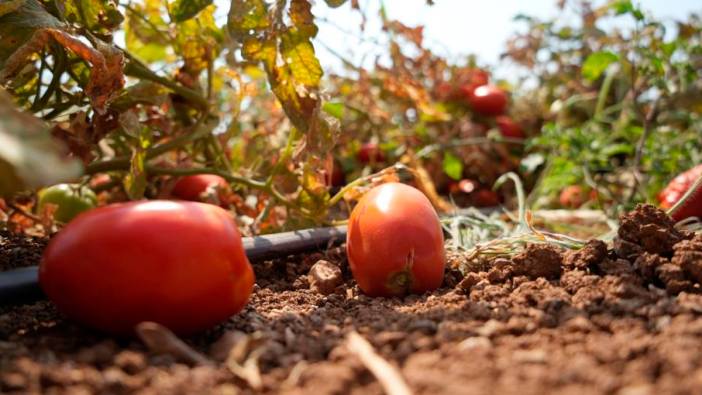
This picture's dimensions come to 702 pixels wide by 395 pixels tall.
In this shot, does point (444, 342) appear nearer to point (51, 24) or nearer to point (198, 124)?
point (51, 24)

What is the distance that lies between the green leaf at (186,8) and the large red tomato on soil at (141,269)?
85 cm

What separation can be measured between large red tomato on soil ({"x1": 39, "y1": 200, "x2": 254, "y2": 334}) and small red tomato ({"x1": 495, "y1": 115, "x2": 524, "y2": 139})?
270cm

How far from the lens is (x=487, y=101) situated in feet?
11.6

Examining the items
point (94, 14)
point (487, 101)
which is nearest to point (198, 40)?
point (94, 14)

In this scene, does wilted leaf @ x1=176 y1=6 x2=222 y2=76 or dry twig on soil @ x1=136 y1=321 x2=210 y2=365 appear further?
wilted leaf @ x1=176 y1=6 x2=222 y2=76

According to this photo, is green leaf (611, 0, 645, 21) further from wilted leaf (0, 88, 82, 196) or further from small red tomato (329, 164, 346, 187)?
wilted leaf (0, 88, 82, 196)

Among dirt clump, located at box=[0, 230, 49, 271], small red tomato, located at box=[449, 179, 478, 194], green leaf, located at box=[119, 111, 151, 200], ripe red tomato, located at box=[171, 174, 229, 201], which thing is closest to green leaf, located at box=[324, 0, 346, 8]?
green leaf, located at box=[119, 111, 151, 200]

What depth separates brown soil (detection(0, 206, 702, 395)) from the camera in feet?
2.49

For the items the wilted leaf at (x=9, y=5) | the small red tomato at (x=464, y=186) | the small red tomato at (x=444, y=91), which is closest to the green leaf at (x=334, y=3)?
the wilted leaf at (x=9, y=5)

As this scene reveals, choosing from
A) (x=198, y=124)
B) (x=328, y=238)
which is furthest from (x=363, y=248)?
(x=198, y=124)

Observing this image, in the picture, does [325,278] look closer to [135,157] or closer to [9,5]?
[135,157]

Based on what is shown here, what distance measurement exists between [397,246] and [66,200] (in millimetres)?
1229

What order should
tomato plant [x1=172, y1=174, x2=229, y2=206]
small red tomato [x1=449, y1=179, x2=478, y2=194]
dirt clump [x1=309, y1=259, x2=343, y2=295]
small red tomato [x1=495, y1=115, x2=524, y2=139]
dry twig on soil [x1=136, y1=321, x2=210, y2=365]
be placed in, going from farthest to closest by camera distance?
1. small red tomato [x1=495, y1=115, x2=524, y2=139]
2. small red tomato [x1=449, y1=179, x2=478, y2=194]
3. tomato plant [x1=172, y1=174, x2=229, y2=206]
4. dirt clump [x1=309, y1=259, x2=343, y2=295]
5. dry twig on soil [x1=136, y1=321, x2=210, y2=365]

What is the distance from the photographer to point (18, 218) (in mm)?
1969
